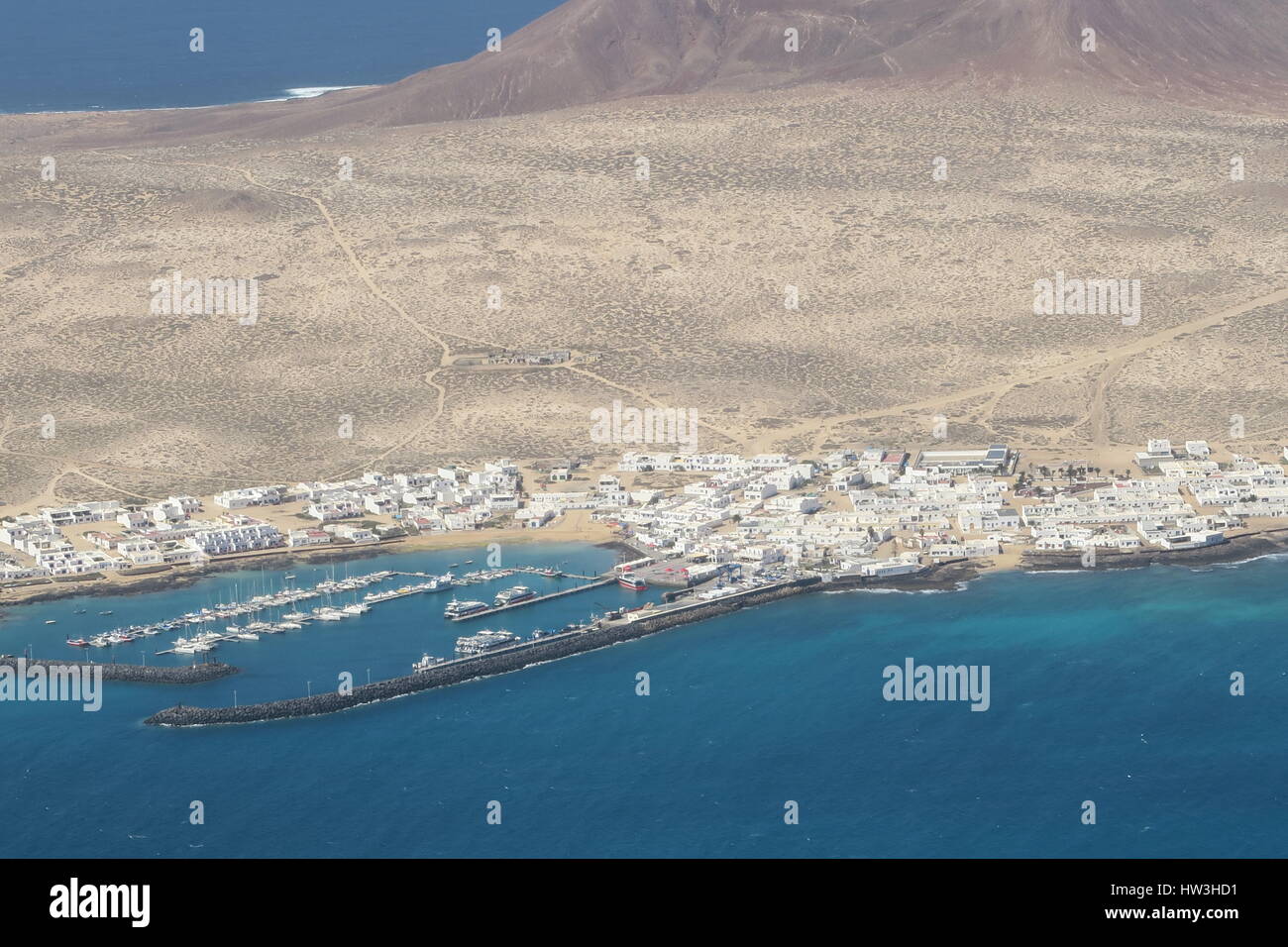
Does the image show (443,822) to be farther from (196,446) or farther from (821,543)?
(196,446)

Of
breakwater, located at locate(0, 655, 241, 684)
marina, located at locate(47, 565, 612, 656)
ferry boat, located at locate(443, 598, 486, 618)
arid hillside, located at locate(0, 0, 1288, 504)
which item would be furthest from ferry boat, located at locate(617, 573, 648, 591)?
arid hillside, located at locate(0, 0, 1288, 504)

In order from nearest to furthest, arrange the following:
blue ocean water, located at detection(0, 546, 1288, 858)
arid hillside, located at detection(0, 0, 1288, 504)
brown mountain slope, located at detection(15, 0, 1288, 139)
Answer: blue ocean water, located at detection(0, 546, 1288, 858) < arid hillside, located at detection(0, 0, 1288, 504) < brown mountain slope, located at detection(15, 0, 1288, 139)

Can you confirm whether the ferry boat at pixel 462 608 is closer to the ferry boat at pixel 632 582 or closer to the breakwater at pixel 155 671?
the ferry boat at pixel 632 582

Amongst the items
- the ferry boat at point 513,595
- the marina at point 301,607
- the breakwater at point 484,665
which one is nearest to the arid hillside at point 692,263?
the marina at point 301,607

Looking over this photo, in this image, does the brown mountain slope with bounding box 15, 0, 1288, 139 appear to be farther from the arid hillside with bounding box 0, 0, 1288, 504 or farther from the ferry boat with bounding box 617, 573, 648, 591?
the ferry boat with bounding box 617, 573, 648, 591

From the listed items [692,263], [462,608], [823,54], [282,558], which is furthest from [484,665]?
[823,54]

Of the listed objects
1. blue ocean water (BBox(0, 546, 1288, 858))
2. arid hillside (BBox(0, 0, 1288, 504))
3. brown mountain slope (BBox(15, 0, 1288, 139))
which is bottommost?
blue ocean water (BBox(0, 546, 1288, 858))

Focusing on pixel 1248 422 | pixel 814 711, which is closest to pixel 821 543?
pixel 814 711
